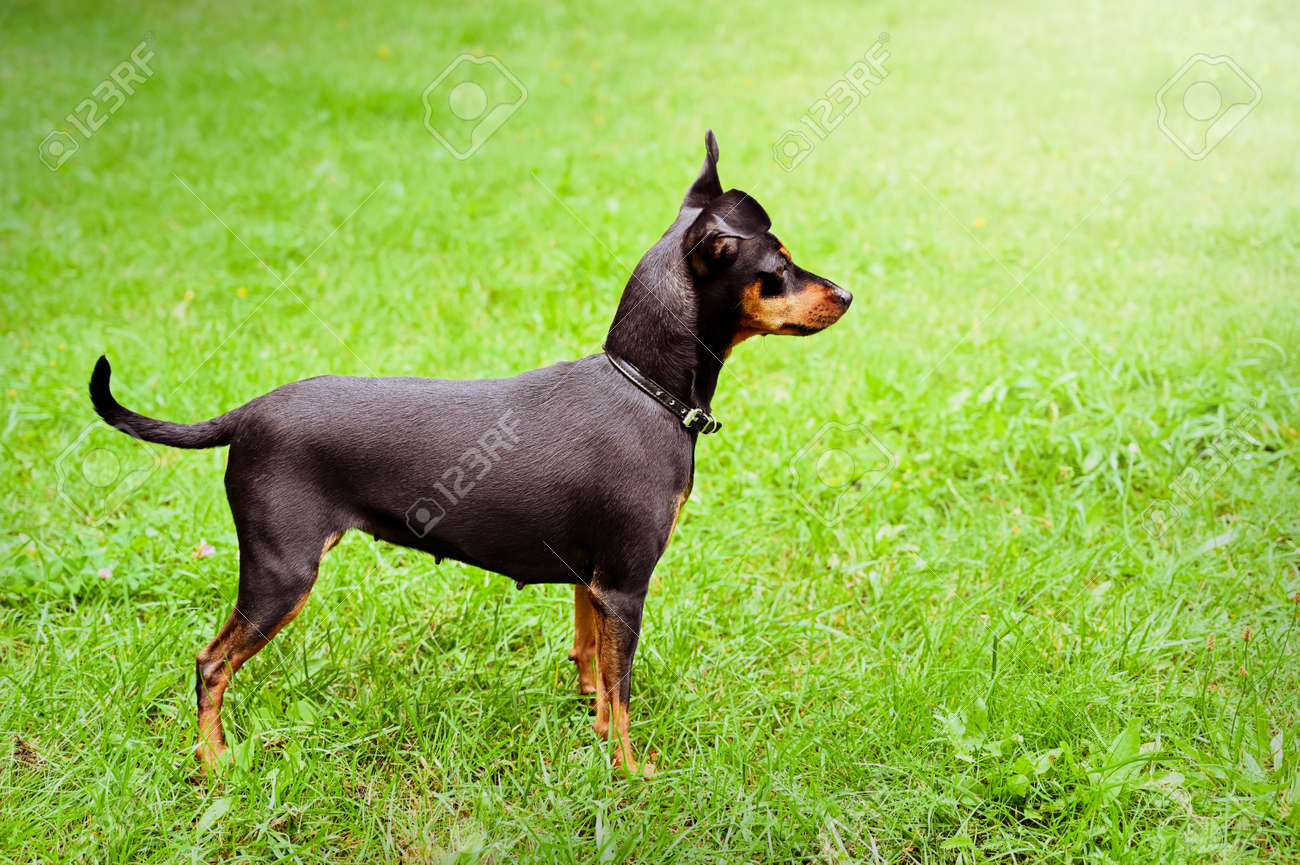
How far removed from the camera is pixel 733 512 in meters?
3.84

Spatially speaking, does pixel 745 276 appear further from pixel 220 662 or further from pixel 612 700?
pixel 220 662

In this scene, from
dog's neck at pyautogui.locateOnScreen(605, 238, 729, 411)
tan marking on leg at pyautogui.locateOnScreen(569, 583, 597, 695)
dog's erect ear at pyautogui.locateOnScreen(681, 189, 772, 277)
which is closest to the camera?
dog's erect ear at pyautogui.locateOnScreen(681, 189, 772, 277)

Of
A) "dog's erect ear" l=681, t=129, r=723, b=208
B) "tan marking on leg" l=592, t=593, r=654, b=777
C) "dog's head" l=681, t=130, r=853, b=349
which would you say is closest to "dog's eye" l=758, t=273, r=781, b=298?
"dog's head" l=681, t=130, r=853, b=349

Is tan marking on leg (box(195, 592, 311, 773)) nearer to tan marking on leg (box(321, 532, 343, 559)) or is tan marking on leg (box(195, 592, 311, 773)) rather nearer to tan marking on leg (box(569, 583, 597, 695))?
tan marking on leg (box(321, 532, 343, 559))

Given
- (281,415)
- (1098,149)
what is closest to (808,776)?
(281,415)

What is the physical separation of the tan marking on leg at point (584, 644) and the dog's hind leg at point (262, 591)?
0.79 m

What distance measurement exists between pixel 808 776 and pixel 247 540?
166cm

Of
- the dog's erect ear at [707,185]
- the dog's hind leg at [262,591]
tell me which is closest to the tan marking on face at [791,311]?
the dog's erect ear at [707,185]

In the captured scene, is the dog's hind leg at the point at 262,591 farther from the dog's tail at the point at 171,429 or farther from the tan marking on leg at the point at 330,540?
the dog's tail at the point at 171,429

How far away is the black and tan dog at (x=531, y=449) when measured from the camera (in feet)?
7.73

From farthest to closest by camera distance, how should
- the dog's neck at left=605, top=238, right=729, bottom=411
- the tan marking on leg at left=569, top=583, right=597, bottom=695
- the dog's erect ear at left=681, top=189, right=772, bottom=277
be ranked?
the tan marking on leg at left=569, top=583, right=597, bottom=695, the dog's neck at left=605, top=238, right=729, bottom=411, the dog's erect ear at left=681, top=189, right=772, bottom=277

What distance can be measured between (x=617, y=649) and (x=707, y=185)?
1300 millimetres

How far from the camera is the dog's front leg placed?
2.50 meters

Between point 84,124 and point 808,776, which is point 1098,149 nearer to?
point 808,776
